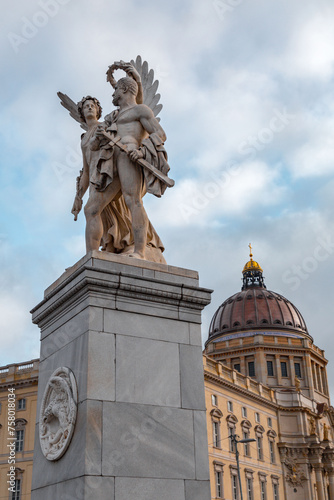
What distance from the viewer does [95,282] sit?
7.70m

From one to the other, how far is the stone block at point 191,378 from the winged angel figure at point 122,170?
149 cm

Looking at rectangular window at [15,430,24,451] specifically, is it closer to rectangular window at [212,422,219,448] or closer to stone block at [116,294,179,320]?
rectangular window at [212,422,219,448]

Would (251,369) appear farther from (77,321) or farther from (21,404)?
(77,321)

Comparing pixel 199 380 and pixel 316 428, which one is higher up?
pixel 316 428

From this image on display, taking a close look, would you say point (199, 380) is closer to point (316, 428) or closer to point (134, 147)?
point (134, 147)

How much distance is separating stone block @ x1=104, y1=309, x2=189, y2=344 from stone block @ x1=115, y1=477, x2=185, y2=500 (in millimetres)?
1732

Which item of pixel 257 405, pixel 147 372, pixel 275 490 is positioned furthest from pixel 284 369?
pixel 147 372

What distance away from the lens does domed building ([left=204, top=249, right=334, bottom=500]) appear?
62.3 meters

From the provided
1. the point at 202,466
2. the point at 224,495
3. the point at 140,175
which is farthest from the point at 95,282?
the point at 224,495

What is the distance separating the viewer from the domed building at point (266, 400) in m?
62.3

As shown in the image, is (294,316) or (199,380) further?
(294,316)

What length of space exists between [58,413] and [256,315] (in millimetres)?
91664

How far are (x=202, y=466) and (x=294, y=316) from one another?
9550cm

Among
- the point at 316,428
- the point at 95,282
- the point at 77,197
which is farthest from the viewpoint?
the point at 316,428
